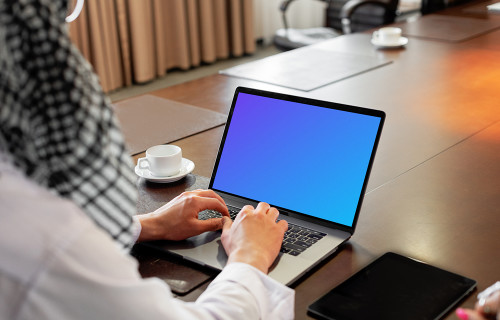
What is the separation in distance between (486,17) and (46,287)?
2.25 m

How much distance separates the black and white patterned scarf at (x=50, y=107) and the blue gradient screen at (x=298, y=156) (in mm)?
433

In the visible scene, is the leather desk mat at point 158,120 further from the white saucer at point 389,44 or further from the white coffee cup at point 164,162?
the white saucer at point 389,44

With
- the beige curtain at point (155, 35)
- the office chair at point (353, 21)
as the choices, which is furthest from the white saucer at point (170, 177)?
the beige curtain at point (155, 35)

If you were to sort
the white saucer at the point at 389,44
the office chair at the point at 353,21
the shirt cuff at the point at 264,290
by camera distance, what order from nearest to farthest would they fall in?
the shirt cuff at the point at 264,290 < the white saucer at the point at 389,44 < the office chair at the point at 353,21

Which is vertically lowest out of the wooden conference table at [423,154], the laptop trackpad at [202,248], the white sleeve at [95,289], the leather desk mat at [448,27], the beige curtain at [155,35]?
the beige curtain at [155,35]

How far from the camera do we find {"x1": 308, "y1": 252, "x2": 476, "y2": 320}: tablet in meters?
0.76

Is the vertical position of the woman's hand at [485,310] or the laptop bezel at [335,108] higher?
the laptop bezel at [335,108]

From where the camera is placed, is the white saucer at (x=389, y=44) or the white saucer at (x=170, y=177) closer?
the white saucer at (x=170, y=177)

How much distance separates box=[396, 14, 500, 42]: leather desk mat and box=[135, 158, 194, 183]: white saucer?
123 centimetres

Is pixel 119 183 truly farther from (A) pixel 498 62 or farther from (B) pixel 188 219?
(A) pixel 498 62

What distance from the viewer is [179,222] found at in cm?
92

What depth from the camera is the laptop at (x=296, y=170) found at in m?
0.90

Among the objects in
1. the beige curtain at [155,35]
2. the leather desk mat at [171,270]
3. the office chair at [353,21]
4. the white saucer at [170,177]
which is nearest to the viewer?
the leather desk mat at [171,270]

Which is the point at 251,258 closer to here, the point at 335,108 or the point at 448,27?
the point at 335,108
